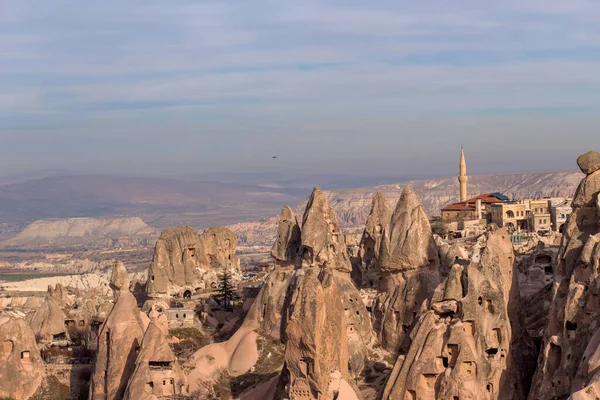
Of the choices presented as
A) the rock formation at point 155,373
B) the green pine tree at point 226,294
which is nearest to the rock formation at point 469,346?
the rock formation at point 155,373

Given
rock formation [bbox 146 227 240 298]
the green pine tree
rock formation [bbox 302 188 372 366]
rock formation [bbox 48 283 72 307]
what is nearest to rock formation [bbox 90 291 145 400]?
rock formation [bbox 302 188 372 366]

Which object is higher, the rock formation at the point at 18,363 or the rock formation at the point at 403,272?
the rock formation at the point at 403,272

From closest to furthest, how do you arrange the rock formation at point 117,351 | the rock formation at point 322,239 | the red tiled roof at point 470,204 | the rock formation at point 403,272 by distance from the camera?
the rock formation at point 117,351 → the rock formation at point 403,272 → the rock formation at point 322,239 → the red tiled roof at point 470,204

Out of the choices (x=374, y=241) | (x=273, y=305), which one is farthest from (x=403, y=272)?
(x=273, y=305)

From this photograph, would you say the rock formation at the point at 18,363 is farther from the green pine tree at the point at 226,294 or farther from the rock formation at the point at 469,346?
the rock formation at the point at 469,346

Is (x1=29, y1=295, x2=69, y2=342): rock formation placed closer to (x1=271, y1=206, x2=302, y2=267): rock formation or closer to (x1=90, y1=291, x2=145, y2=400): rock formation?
(x1=90, y1=291, x2=145, y2=400): rock formation

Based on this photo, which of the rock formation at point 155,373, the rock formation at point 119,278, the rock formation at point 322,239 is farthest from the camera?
the rock formation at point 322,239

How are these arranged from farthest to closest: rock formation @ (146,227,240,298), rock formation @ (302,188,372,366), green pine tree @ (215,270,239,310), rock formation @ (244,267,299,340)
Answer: rock formation @ (146,227,240,298)
green pine tree @ (215,270,239,310)
rock formation @ (244,267,299,340)
rock formation @ (302,188,372,366)

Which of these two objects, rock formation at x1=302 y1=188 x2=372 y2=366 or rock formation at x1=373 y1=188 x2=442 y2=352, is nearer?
rock formation at x1=373 y1=188 x2=442 y2=352
